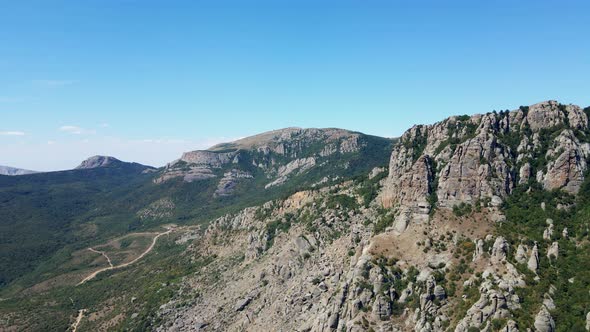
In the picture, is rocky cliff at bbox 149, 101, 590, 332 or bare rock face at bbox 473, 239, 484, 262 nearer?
rocky cliff at bbox 149, 101, 590, 332

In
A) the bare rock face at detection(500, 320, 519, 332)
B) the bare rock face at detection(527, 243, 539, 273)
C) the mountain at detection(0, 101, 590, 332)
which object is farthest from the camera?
the bare rock face at detection(527, 243, 539, 273)

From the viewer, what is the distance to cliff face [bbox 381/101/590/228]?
362ft

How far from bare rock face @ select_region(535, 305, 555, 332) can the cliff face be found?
35283mm

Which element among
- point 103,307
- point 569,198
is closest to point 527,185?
point 569,198

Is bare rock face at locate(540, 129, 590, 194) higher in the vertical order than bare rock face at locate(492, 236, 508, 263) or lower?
higher

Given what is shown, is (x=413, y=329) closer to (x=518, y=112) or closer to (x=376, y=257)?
(x=376, y=257)

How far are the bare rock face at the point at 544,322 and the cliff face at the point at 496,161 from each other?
1389 inches

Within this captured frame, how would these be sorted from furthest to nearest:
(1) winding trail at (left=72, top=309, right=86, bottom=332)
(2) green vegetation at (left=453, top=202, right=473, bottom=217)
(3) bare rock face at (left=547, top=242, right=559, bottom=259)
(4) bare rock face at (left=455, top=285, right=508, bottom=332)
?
(1) winding trail at (left=72, top=309, right=86, bottom=332), (2) green vegetation at (left=453, top=202, right=473, bottom=217), (3) bare rock face at (left=547, top=242, right=559, bottom=259), (4) bare rock face at (left=455, top=285, right=508, bottom=332)

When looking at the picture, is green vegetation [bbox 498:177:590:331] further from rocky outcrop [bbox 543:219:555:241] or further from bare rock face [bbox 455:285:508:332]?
bare rock face [bbox 455:285:508:332]

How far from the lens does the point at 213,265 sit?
531ft

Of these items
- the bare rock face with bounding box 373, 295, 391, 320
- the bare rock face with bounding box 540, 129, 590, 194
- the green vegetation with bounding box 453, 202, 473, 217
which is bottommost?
the bare rock face with bounding box 373, 295, 391, 320

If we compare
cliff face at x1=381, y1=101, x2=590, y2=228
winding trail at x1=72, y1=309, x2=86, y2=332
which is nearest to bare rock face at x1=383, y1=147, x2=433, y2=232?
cliff face at x1=381, y1=101, x2=590, y2=228

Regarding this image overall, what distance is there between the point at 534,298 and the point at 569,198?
32861mm

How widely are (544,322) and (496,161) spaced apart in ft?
156
